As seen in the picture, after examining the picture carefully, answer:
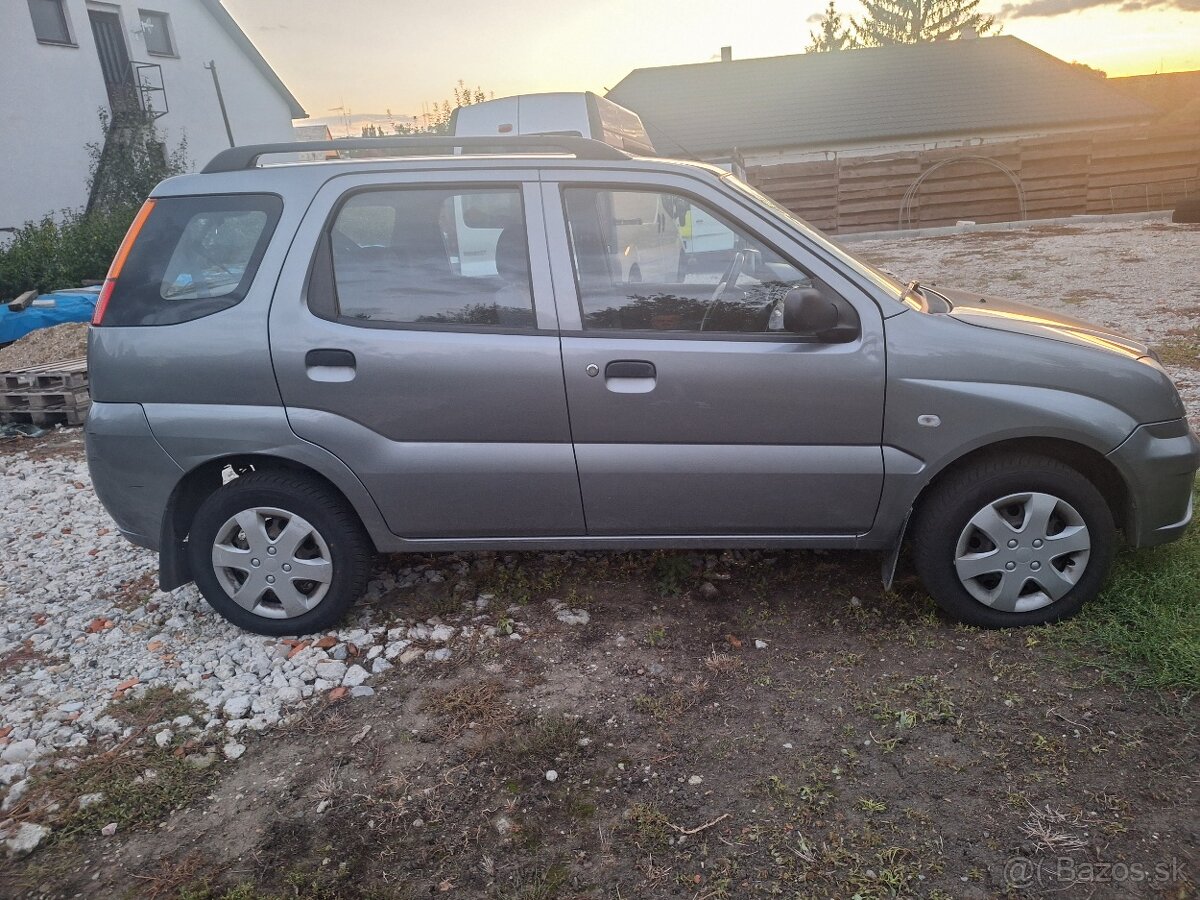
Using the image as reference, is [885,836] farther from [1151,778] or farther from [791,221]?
[791,221]

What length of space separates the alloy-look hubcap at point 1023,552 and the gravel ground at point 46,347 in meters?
8.85

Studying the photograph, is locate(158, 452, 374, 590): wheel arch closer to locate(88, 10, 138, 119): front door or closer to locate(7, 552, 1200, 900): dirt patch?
locate(7, 552, 1200, 900): dirt patch

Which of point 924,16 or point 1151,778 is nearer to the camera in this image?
point 1151,778

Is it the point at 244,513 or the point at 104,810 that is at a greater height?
the point at 244,513

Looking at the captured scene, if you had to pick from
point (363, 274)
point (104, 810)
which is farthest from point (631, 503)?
point (104, 810)

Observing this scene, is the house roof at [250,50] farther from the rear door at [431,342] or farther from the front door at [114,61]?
the rear door at [431,342]

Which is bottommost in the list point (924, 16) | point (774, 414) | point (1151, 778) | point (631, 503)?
point (1151, 778)

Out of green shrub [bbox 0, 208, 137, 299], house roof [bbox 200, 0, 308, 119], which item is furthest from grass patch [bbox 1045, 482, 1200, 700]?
house roof [bbox 200, 0, 308, 119]

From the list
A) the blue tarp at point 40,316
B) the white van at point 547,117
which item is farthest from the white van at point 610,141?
the blue tarp at point 40,316

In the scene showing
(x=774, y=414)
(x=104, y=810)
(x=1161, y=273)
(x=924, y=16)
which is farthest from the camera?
(x=924, y=16)

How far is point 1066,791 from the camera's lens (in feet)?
8.89

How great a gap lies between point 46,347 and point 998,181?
70.4ft

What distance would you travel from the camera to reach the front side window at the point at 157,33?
2461 cm

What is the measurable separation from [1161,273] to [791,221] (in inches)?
441
